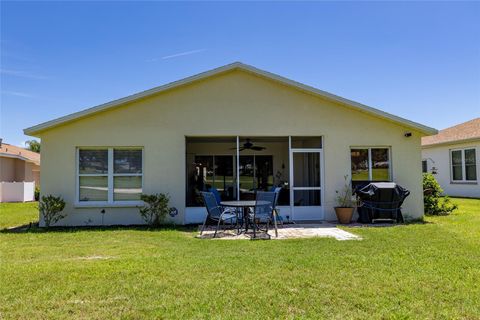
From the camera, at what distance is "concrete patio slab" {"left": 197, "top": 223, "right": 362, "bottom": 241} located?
27.9ft

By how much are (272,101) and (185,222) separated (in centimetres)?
480

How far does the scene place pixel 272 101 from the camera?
37.6ft

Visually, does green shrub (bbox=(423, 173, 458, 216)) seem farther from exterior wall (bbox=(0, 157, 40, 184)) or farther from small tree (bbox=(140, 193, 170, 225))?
exterior wall (bbox=(0, 157, 40, 184))

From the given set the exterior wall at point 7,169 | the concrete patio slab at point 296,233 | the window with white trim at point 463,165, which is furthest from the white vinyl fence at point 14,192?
the window with white trim at point 463,165

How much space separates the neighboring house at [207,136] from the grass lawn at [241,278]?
290 cm

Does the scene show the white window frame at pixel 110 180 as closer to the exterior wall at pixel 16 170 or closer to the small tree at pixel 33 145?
the exterior wall at pixel 16 170

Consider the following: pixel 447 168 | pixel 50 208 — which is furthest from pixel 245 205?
pixel 447 168

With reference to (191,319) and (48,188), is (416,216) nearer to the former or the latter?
(191,319)

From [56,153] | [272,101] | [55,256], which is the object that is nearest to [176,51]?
[272,101]

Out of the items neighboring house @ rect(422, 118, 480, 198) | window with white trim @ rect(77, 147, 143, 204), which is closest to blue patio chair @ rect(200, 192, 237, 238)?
window with white trim @ rect(77, 147, 143, 204)

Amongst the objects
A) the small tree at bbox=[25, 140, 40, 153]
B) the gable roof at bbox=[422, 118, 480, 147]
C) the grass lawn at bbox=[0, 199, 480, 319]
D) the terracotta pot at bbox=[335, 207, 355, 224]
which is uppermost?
the small tree at bbox=[25, 140, 40, 153]

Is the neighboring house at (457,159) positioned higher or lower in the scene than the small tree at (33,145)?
lower

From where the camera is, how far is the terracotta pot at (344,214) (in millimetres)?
10773

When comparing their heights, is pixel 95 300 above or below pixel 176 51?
below
